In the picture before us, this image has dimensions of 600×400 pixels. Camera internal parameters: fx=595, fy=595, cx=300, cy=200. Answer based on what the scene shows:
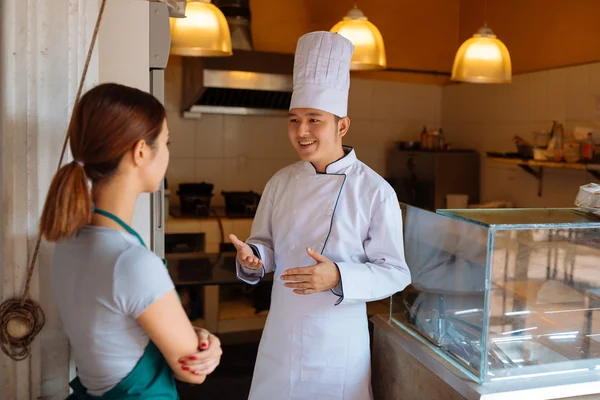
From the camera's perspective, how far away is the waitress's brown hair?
1098mm

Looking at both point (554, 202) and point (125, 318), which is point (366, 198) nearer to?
point (125, 318)

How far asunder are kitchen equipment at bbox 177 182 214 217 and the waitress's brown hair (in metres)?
3.51

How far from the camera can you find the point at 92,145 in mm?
1104

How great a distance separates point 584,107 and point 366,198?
2.73 m

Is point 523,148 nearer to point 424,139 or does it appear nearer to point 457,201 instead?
point 457,201

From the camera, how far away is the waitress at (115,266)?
1075 mm

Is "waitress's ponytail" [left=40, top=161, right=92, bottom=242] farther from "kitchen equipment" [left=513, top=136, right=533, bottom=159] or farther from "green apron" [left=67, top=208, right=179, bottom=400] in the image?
"kitchen equipment" [left=513, top=136, right=533, bottom=159]

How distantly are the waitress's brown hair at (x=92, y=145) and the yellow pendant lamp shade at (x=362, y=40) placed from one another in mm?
2090

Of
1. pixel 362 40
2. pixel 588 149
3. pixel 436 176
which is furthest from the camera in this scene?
pixel 436 176

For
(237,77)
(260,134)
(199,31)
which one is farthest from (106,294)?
(260,134)

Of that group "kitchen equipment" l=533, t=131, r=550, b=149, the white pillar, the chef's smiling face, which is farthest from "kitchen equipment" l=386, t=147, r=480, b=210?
the white pillar

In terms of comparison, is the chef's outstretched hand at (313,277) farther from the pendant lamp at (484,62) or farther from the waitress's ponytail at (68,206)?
the pendant lamp at (484,62)

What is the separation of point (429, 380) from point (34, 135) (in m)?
1.24

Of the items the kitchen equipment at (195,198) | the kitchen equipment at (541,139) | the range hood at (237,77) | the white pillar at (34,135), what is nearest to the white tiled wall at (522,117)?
the kitchen equipment at (541,139)
